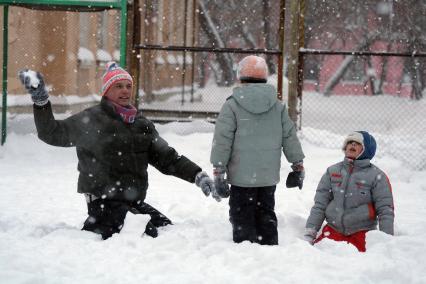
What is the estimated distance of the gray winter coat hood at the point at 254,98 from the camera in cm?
468

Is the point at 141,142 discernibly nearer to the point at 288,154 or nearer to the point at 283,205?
the point at 288,154

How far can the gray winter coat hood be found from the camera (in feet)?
15.3

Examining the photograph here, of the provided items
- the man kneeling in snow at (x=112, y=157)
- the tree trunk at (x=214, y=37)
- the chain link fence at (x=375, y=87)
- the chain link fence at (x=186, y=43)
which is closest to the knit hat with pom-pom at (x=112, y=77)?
the man kneeling in snow at (x=112, y=157)

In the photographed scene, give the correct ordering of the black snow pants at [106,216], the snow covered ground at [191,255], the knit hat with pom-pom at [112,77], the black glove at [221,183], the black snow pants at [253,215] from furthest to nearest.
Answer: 1. the black snow pants at [253,215]
2. the black glove at [221,183]
3. the knit hat with pom-pom at [112,77]
4. the black snow pants at [106,216]
5. the snow covered ground at [191,255]

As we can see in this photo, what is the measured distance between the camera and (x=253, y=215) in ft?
15.7

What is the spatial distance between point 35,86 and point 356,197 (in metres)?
2.49

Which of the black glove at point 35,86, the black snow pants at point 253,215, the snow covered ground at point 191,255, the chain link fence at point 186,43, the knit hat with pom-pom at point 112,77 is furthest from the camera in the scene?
the chain link fence at point 186,43

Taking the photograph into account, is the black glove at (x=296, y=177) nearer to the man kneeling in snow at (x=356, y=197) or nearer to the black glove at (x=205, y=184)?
the man kneeling in snow at (x=356, y=197)

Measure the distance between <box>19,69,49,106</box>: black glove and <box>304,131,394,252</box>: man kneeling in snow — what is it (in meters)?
2.26

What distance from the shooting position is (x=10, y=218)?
478cm

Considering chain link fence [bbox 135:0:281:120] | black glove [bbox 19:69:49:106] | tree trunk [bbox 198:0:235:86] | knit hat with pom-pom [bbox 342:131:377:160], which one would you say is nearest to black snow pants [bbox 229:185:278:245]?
knit hat with pom-pom [bbox 342:131:377:160]

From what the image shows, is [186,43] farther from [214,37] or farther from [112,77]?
[112,77]

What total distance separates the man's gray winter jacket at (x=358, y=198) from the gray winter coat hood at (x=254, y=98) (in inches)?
32.1

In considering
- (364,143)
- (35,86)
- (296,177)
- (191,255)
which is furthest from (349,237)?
(35,86)
